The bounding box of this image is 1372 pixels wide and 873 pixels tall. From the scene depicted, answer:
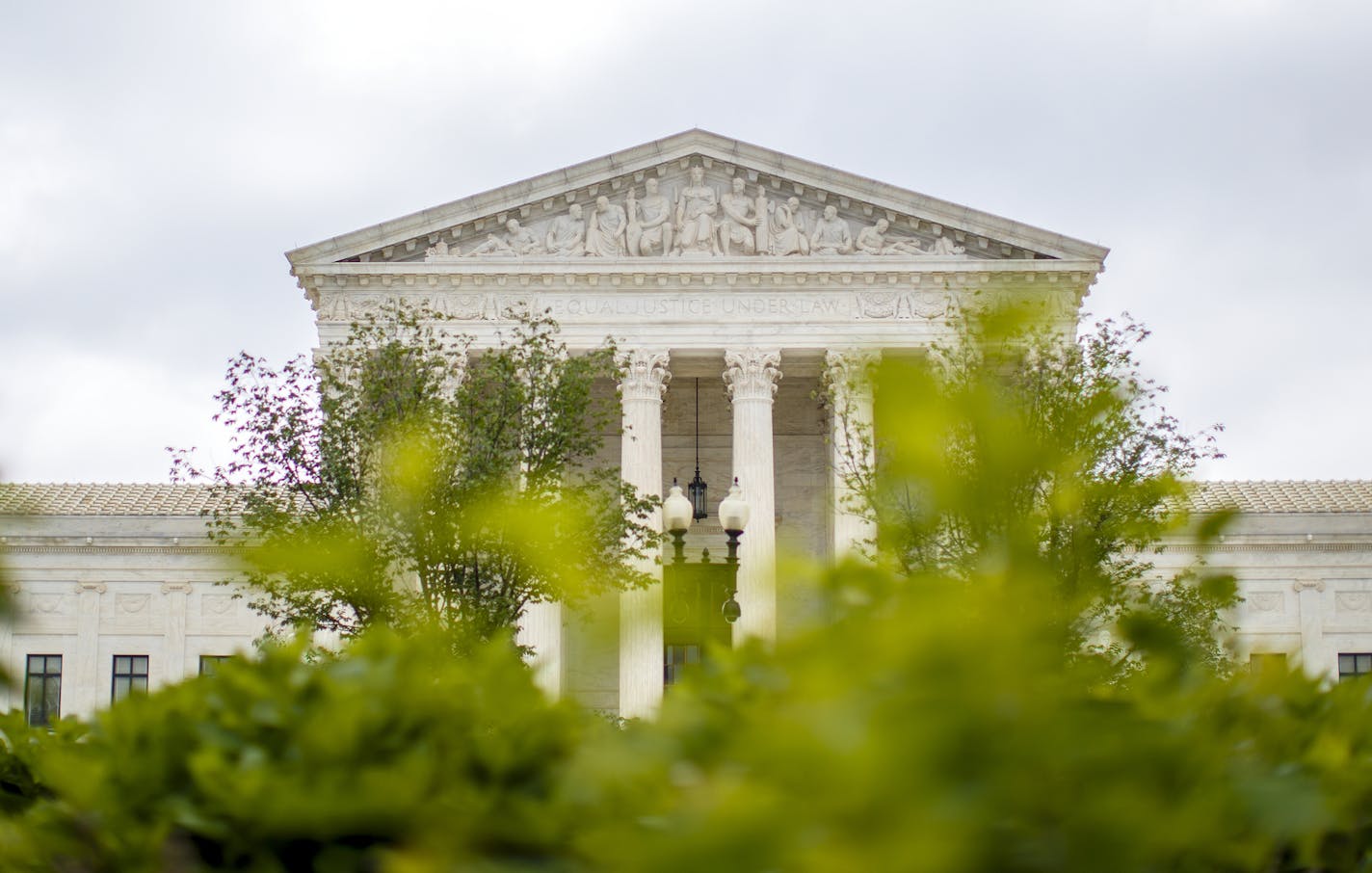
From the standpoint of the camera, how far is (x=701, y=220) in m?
32.8

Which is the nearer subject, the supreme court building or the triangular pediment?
the supreme court building

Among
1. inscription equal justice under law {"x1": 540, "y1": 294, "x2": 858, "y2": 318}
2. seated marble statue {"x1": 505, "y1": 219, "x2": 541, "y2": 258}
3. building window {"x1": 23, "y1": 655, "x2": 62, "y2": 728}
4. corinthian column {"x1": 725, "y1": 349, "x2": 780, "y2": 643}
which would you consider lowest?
building window {"x1": 23, "y1": 655, "x2": 62, "y2": 728}

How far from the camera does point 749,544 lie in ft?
102

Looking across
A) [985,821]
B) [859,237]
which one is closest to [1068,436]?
[985,821]

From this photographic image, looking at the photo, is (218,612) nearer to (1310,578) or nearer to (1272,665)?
(1310,578)

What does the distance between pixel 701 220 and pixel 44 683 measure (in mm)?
18655

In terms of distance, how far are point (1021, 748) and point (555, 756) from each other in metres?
1.44

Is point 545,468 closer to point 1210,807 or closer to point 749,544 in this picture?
point 749,544

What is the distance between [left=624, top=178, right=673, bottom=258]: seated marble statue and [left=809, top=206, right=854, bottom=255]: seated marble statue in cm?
335

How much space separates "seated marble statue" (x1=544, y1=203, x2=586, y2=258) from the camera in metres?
32.7

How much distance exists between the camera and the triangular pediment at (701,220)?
32406mm

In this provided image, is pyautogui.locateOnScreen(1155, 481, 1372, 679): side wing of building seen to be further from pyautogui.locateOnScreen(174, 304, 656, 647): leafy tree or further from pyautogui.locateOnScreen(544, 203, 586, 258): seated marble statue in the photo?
pyautogui.locateOnScreen(174, 304, 656, 647): leafy tree

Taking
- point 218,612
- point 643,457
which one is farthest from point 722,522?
point 218,612

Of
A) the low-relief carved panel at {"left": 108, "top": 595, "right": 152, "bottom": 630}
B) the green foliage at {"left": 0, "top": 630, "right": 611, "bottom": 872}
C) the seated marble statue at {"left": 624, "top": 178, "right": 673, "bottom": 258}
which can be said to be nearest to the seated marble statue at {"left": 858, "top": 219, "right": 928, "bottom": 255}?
the seated marble statue at {"left": 624, "top": 178, "right": 673, "bottom": 258}
